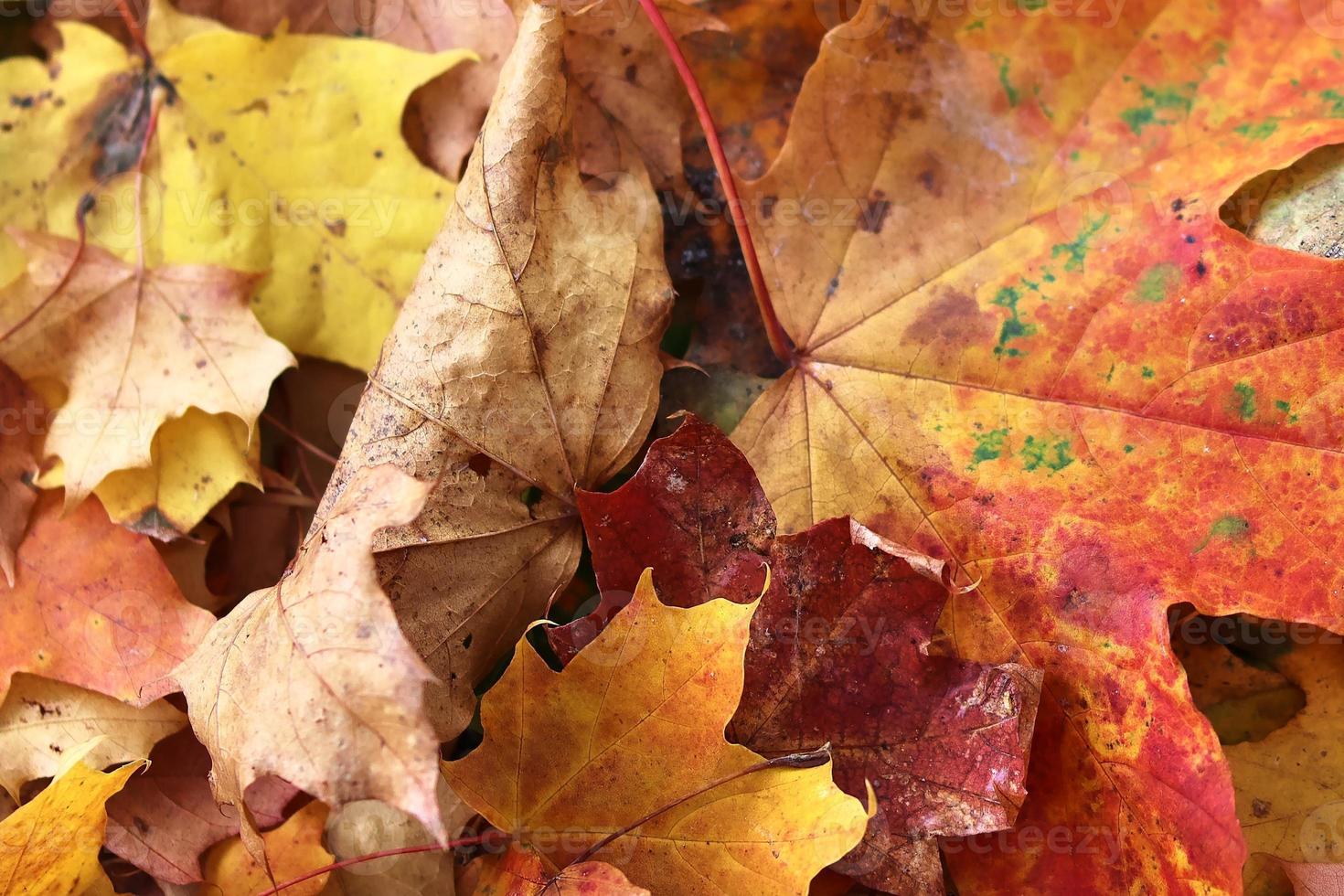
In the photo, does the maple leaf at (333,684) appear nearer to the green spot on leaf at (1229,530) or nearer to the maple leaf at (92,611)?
the maple leaf at (92,611)

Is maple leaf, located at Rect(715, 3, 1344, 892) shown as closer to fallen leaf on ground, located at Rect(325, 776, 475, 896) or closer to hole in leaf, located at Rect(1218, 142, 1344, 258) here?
hole in leaf, located at Rect(1218, 142, 1344, 258)

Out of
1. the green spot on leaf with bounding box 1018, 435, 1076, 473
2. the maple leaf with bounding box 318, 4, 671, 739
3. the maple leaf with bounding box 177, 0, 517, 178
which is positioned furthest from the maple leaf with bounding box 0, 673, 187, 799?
the green spot on leaf with bounding box 1018, 435, 1076, 473

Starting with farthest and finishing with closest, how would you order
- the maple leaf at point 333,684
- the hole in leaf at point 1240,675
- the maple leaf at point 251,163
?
the maple leaf at point 251,163 → the hole in leaf at point 1240,675 → the maple leaf at point 333,684

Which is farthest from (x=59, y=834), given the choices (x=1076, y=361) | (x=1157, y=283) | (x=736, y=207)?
(x=1157, y=283)

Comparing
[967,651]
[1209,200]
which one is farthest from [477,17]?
[967,651]

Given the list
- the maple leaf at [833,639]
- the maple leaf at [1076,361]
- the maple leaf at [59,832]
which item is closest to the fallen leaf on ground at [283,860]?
the maple leaf at [59,832]

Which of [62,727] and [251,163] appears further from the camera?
[251,163]

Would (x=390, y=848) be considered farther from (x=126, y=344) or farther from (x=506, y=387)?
(x=126, y=344)
